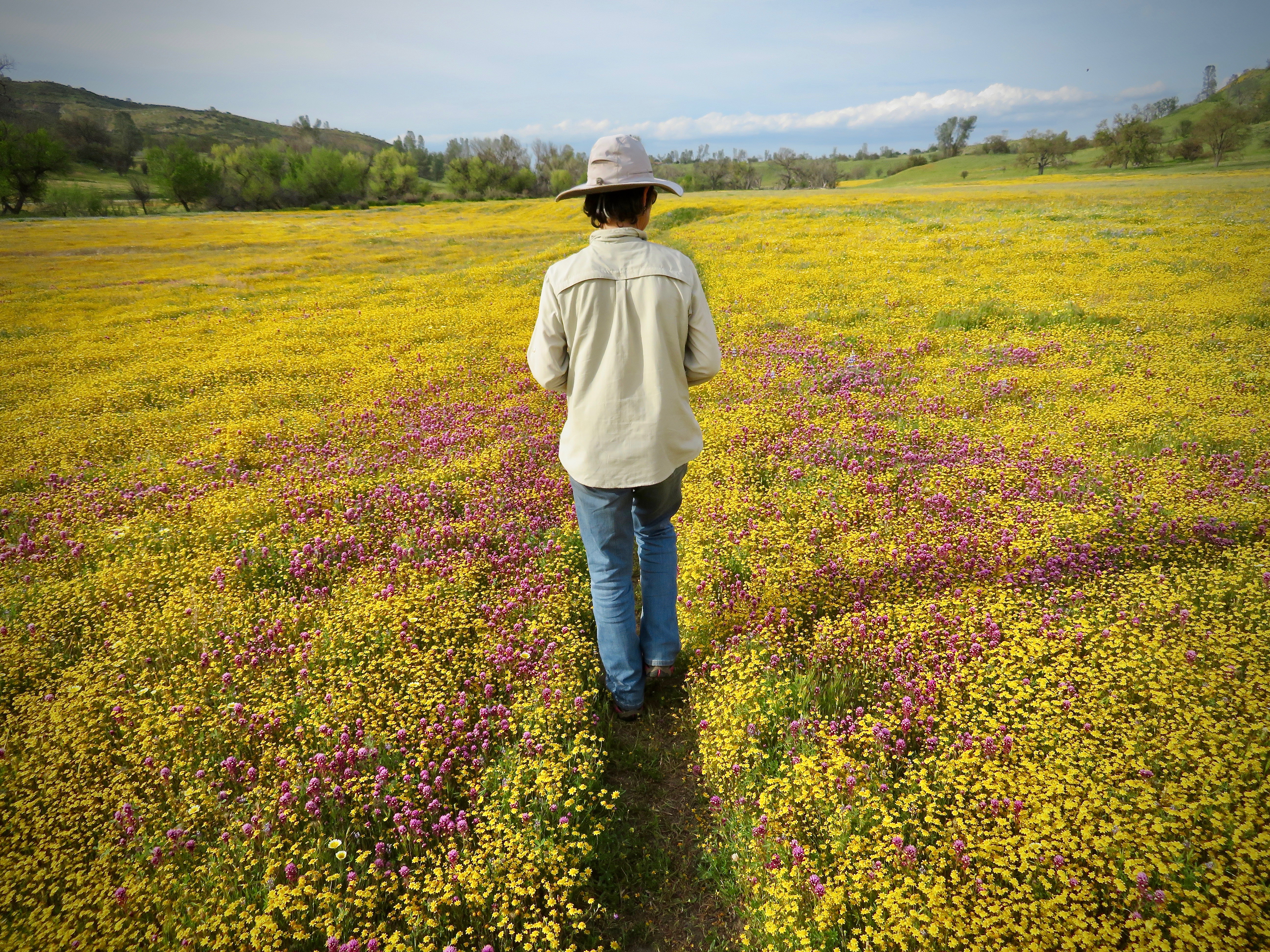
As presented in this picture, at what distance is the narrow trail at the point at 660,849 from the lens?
3426mm

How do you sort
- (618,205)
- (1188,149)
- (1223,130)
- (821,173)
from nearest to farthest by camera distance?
(618,205)
(1223,130)
(1188,149)
(821,173)

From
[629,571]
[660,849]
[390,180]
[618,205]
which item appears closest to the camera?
[660,849]

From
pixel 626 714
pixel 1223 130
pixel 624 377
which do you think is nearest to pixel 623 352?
pixel 624 377

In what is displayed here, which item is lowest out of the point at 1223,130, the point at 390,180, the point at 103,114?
the point at 1223,130

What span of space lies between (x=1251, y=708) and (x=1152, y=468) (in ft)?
14.0

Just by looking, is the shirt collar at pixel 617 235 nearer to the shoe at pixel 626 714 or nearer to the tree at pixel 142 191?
the shoe at pixel 626 714

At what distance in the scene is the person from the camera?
4180 millimetres

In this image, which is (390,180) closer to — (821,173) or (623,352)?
(821,173)

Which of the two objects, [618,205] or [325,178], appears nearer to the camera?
[618,205]

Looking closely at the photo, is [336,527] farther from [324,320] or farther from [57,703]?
[324,320]

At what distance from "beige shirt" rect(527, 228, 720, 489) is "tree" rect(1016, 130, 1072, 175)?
93.7m

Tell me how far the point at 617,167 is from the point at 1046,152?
103 metres

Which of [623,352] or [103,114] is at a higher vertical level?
[103,114]

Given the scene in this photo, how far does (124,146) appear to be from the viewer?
9112 cm
